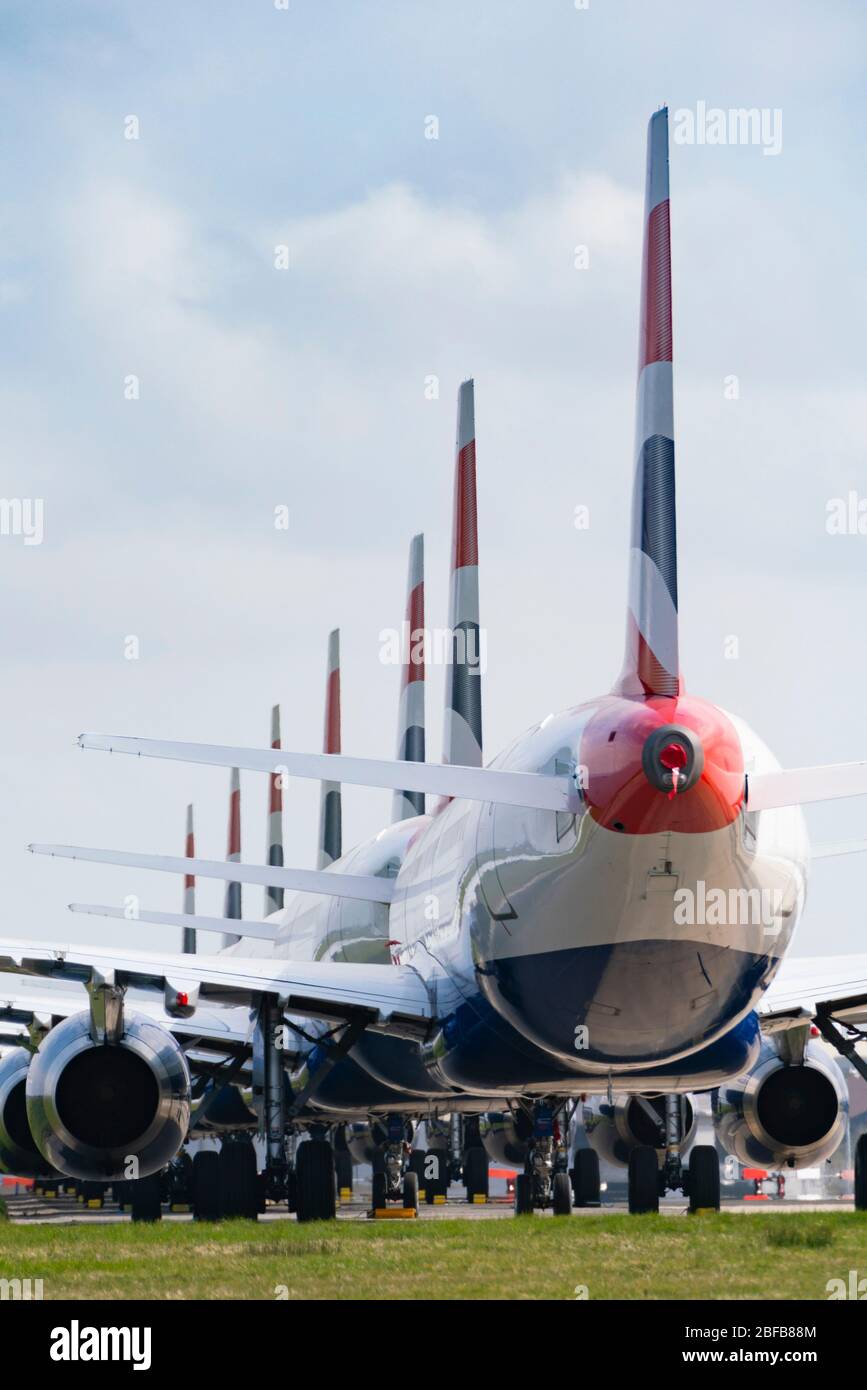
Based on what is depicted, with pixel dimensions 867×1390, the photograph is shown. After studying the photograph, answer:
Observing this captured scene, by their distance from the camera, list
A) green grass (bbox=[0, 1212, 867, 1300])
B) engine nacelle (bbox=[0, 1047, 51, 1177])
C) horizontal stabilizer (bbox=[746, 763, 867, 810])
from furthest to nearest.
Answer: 1. engine nacelle (bbox=[0, 1047, 51, 1177])
2. horizontal stabilizer (bbox=[746, 763, 867, 810])
3. green grass (bbox=[0, 1212, 867, 1300])

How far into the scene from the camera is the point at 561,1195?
25797 mm

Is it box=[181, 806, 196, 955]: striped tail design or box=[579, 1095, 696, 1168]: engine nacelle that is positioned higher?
box=[181, 806, 196, 955]: striped tail design

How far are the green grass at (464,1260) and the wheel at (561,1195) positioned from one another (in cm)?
304

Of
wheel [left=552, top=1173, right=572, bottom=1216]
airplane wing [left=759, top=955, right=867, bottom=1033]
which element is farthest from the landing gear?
airplane wing [left=759, top=955, right=867, bottom=1033]

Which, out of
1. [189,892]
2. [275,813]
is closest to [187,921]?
[275,813]

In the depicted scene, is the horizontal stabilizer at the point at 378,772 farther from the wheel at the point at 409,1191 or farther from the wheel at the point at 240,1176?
the wheel at the point at 409,1191

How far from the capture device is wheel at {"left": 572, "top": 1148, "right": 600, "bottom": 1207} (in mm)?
36688

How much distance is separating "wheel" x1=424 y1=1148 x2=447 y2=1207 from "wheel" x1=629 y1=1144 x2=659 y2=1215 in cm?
1668

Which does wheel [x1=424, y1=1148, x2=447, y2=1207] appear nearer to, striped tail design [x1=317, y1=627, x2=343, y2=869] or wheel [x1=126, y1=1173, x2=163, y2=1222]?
striped tail design [x1=317, y1=627, x2=343, y2=869]

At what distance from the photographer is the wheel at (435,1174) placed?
42281 millimetres

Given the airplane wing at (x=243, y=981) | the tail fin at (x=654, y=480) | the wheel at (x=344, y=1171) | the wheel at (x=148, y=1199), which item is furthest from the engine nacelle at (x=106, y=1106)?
the wheel at (x=344, y=1171)

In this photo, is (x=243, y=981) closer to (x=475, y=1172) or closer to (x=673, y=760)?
(x=673, y=760)
